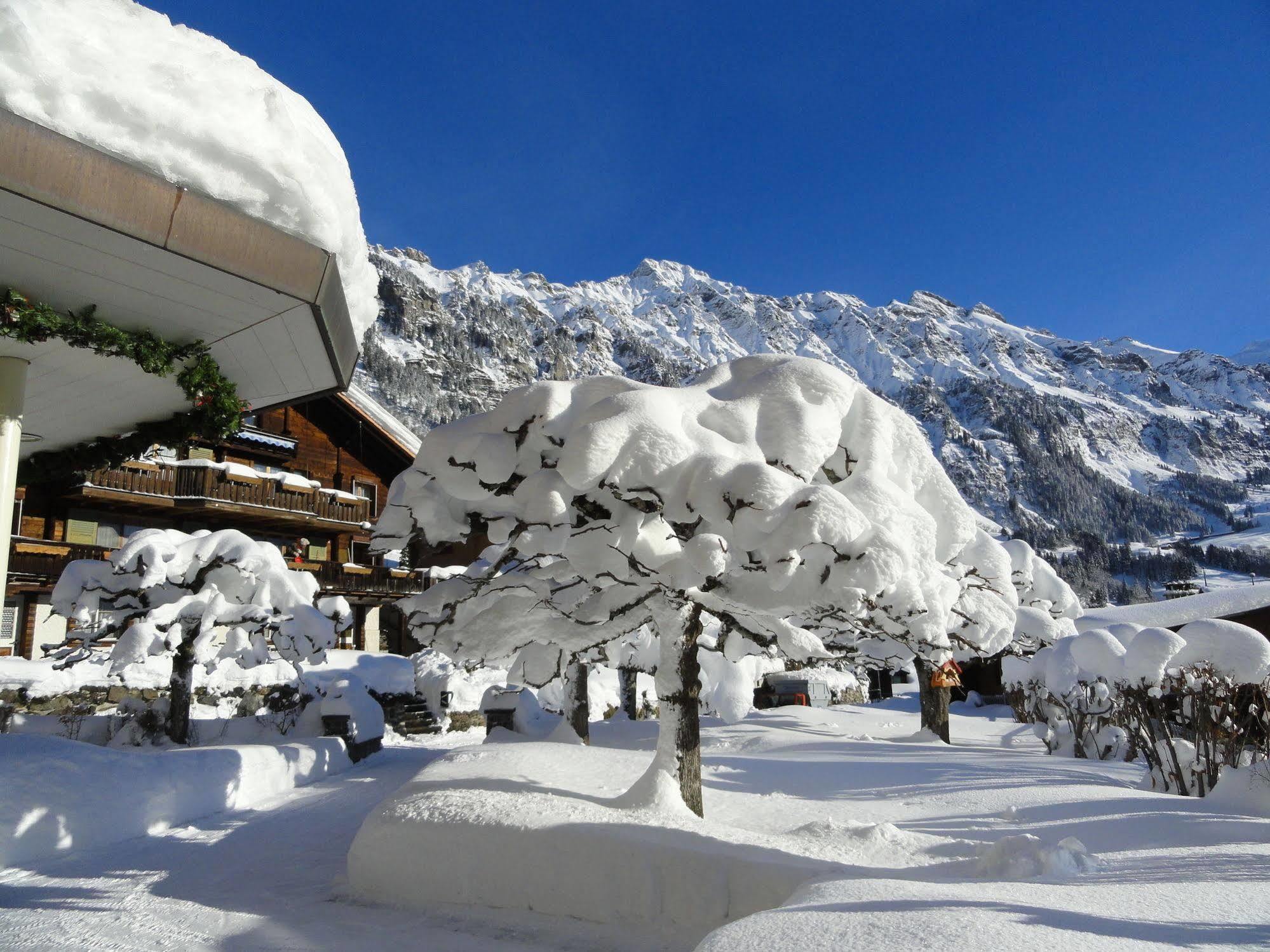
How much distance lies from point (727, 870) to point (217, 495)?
25.4 meters

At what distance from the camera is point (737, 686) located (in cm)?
1448

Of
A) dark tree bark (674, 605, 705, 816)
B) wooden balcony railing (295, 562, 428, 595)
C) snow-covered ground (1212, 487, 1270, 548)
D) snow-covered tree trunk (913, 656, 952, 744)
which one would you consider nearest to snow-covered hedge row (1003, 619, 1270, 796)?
snow-covered tree trunk (913, 656, 952, 744)

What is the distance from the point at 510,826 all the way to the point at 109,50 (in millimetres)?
5555

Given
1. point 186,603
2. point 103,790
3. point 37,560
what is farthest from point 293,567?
point 103,790

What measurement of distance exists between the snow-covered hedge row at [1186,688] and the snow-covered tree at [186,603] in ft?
42.9

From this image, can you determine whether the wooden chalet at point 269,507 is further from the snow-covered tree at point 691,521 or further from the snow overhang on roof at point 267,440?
the snow-covered tree at point 691,521

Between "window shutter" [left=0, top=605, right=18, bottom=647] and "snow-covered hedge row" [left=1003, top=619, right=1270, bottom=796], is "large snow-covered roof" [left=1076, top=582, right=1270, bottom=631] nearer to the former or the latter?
"snow-covered hedge row" [left=1003, top=619, right=1270, bottom=796]

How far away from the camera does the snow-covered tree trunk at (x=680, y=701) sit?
7.35 m

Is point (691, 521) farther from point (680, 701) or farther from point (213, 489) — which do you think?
point (213, 489)

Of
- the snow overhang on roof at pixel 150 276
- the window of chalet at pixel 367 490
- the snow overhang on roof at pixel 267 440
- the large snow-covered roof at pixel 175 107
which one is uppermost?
the snow overhang on roof at pixel 267 440

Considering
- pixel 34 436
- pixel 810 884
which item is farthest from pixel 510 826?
pixel 34 436

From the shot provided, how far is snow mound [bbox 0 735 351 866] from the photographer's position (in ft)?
25.2

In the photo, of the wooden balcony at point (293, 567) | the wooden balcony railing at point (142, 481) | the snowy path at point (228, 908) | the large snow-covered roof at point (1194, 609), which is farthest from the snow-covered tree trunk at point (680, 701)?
the large snow-covered roof at point (1194, 609)

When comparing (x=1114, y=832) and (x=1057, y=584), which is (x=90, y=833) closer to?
(x=1114, y=832)
